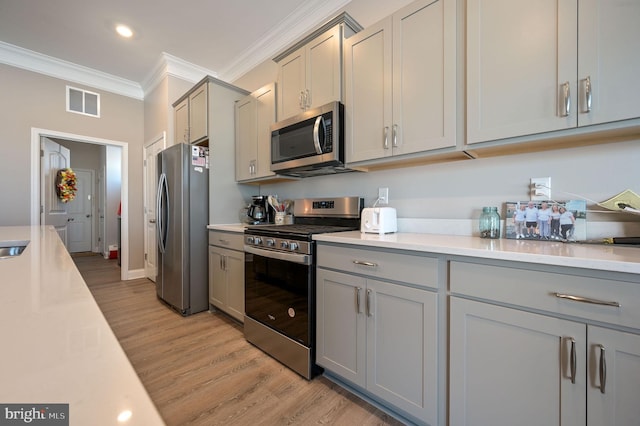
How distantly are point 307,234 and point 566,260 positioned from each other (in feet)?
3.97

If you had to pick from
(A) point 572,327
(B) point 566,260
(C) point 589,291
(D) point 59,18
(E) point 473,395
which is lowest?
(E) point 473,395

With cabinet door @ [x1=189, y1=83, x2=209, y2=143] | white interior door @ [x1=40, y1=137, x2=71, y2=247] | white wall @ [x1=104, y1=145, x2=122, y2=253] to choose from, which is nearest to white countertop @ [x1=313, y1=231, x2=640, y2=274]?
cabinet door @ [x1=189, y1=83, x2=209, y2=143]

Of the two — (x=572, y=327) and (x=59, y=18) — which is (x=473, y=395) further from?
(x=59, y=18)

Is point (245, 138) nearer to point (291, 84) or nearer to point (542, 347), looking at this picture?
point (291, 84)

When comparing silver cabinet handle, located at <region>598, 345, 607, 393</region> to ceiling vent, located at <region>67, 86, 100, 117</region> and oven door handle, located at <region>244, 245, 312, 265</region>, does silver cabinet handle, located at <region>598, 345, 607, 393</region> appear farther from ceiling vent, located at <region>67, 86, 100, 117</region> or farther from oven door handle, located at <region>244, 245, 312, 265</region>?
ceiling vent, located at <region>67, 86, 100, 117</region>

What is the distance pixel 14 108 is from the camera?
3.26m

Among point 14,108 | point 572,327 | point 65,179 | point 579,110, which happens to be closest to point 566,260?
point 572,327

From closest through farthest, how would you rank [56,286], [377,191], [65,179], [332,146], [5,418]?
[5,418] < [56,286] < [332,146] < [377,191] < [65,179]

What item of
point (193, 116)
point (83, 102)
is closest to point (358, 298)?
point (193, 116)

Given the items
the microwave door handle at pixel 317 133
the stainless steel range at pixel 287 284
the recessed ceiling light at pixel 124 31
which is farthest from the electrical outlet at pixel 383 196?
the recessed ceiling light at pixel 124 31

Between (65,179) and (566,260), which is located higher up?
(65,179)

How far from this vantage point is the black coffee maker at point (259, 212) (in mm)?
2764

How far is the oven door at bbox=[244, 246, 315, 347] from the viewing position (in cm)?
169

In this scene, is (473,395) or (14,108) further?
(14,108)
